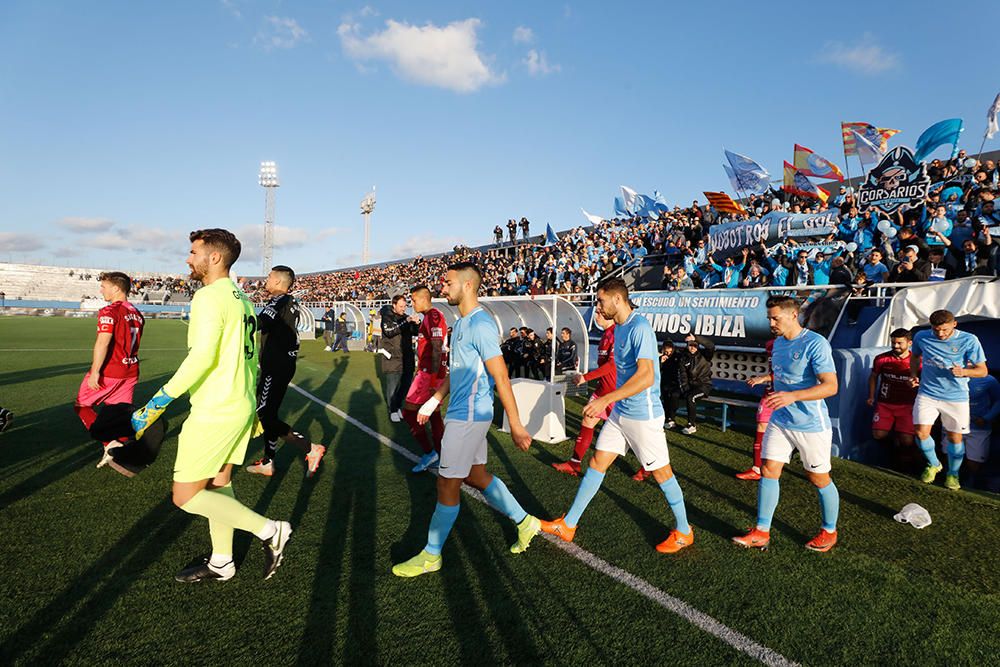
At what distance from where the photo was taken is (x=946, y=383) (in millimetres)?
5922

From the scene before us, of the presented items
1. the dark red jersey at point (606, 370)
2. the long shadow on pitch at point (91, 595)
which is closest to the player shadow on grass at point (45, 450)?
the long shadow on pitch at point (91, 595)

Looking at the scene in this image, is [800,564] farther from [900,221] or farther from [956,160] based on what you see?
[956,160]

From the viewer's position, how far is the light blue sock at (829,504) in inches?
→ 156

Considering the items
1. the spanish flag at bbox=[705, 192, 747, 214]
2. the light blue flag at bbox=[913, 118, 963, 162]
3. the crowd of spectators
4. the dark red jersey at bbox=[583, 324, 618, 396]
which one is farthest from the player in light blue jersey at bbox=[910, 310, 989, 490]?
the spanish flag at bbox=[705, 192, 747, 214]

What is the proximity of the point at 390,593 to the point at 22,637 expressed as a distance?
1.96 m

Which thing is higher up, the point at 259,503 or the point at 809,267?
the point at 809,267

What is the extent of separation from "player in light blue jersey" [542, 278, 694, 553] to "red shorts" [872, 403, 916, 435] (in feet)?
14.4

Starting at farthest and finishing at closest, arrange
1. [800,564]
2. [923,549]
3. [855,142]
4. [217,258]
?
[855,142] → [923,549] → [800,564] → [217,258]

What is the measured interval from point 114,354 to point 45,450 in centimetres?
226

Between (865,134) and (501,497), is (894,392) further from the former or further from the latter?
(865,134)

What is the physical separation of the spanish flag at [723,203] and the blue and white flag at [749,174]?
9.75 ft

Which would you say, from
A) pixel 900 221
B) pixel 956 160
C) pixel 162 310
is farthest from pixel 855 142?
pixel 162 310

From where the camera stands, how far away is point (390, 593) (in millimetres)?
3277

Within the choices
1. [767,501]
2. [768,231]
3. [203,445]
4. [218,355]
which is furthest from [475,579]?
[768,231]
